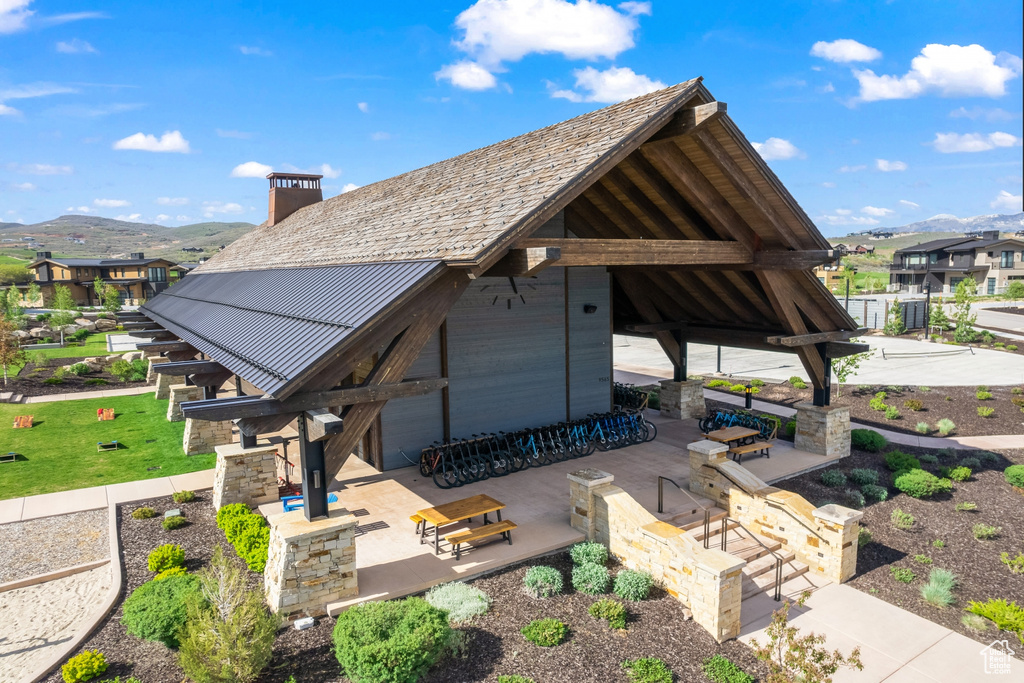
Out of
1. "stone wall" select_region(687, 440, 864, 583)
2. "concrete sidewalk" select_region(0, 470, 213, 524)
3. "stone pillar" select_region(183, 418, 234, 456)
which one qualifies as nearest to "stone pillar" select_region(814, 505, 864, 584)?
"stone wall" select_region(687, 440, 864, 583)

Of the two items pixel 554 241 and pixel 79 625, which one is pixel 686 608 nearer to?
pixel 554 241

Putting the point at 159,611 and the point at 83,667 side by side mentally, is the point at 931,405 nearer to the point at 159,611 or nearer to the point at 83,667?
the point at 159,611

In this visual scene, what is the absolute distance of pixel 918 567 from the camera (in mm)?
9859

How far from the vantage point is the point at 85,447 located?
55.8 feet

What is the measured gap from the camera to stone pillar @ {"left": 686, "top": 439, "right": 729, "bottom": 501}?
11.7 meters

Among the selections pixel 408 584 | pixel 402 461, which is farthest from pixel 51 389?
pixel 408 584

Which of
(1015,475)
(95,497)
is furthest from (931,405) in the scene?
(95,497)

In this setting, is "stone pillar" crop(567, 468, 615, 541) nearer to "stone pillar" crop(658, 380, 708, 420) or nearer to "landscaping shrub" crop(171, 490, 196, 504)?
"landscaping shrub" crop(171, 490, 196, 504)

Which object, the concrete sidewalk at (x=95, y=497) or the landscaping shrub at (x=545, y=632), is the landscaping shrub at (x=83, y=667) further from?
the concrete sidewalk at (x=95, y=497)

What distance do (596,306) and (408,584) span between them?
9.65 m

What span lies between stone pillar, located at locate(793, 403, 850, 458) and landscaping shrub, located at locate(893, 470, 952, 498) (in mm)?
1882

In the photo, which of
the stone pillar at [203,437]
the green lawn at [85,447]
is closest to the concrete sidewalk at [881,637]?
the green lawn at [85,447]

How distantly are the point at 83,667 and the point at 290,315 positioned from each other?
5.69 meters

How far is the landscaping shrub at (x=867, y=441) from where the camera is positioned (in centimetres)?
1523
